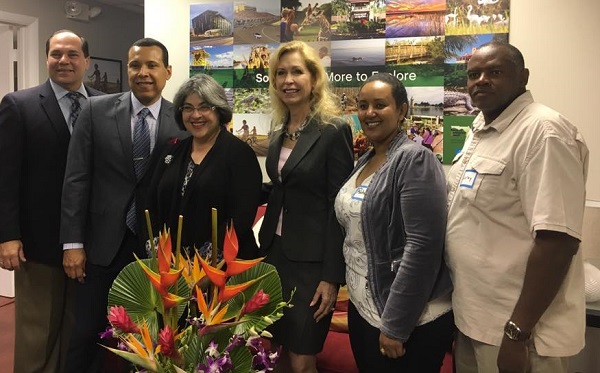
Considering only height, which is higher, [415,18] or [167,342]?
[415,18]

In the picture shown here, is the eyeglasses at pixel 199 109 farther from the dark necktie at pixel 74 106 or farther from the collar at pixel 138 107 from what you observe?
the dark necktie at pixel 74 106

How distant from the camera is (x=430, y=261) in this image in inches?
58.1

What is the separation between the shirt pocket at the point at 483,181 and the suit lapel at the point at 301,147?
1.93 ft

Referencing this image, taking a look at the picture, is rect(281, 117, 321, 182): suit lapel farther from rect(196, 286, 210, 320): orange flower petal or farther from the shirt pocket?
rect(196, 286, 210, 320): orange flower petal

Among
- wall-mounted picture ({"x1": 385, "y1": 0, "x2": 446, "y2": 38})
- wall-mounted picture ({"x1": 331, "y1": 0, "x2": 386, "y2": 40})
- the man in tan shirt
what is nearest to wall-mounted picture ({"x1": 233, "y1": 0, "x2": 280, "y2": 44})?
wall-mounted picture ({"x1": 331, "y1": 0, "x2": 386, "y2": 40})

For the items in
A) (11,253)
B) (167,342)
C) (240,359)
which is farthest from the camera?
(11,253)

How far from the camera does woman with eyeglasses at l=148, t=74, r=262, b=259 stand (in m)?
1.91

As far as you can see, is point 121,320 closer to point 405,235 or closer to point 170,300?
point 170,300

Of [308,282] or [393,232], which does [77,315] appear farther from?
[393,232]

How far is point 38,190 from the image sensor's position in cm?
234

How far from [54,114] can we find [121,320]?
5.53ft

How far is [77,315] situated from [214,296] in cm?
147

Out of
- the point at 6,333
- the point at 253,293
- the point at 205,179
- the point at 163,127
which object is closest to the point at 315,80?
the point at 205,179

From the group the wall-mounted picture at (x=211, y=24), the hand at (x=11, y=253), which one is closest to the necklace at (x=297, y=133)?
the hand at (x=11, y=253)
